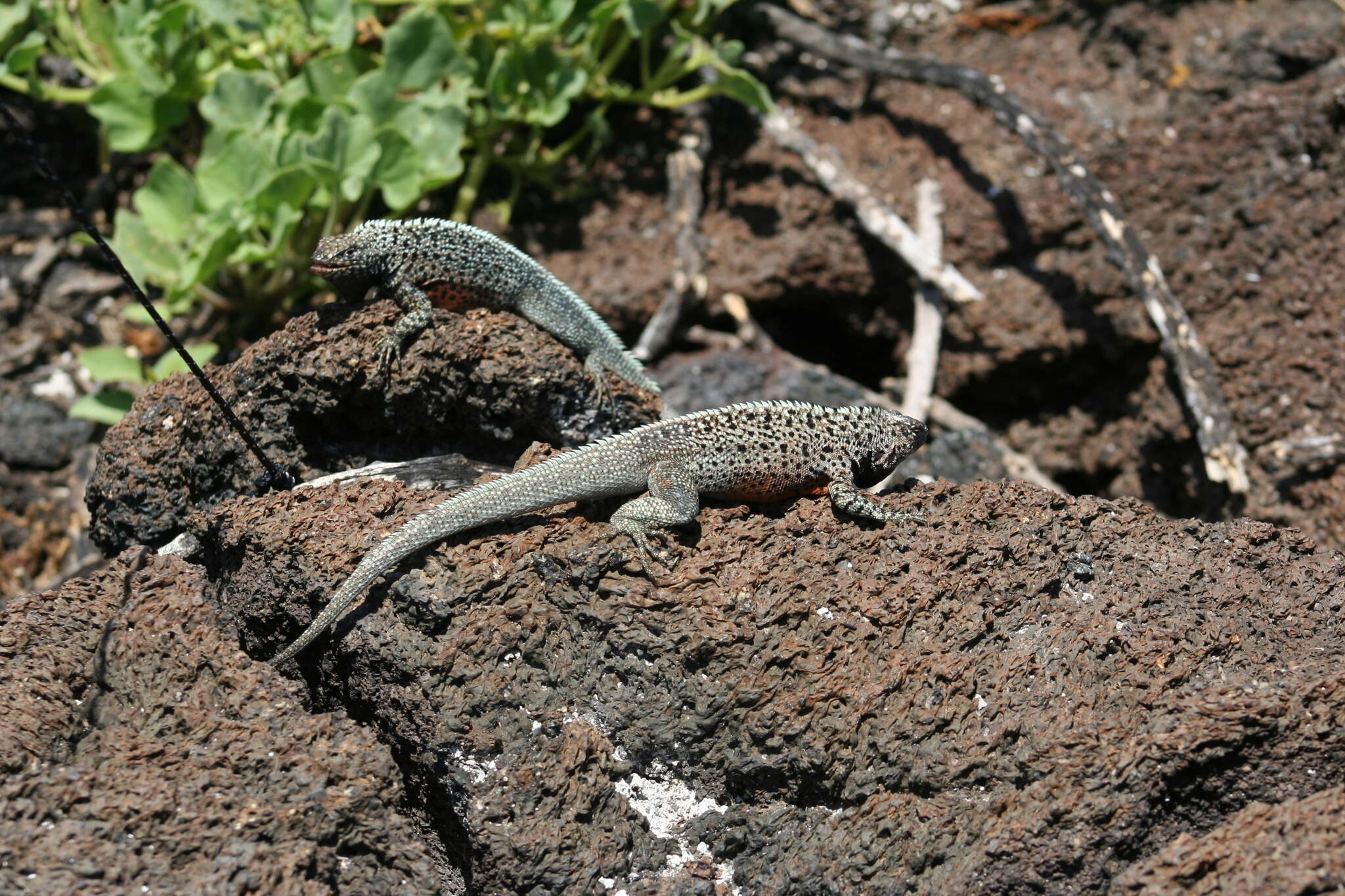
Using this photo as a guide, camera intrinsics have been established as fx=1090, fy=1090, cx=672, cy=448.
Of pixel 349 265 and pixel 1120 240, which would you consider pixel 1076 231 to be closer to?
pixel 1120 240

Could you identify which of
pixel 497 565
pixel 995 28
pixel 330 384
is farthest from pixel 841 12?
pixel 497 565

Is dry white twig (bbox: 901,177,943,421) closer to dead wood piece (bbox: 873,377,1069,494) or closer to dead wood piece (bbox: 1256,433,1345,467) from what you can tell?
dead wood piece (bbox: 873,377,1069,494)

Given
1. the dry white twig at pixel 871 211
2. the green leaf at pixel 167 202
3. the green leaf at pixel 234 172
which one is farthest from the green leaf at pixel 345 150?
the dry white twig at pixel 871 211

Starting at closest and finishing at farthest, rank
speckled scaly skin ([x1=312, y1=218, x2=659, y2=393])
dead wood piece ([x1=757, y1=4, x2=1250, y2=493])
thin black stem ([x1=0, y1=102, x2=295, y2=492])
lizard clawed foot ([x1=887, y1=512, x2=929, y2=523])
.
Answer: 1. thin black stem ([x1=0, y1=102, x2=295, y2=492])
2. lizard clawed foot ([x1=887, y1=512, x2=929, y2=523])
3. speckled scaly skin ([x1=312, y1=218, x2=659, y2=393])
4. dead wood piece ([x1=757, y1=4, x2=1250, y2=493])

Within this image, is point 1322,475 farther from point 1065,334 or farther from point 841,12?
point 841,12

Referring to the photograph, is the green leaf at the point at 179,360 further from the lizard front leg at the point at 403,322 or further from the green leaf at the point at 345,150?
the lizard front leg at the point at 403,322

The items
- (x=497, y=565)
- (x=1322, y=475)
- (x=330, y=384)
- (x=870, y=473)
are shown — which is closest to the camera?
(x=497, y=565)

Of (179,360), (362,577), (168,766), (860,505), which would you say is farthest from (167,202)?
(860,505)

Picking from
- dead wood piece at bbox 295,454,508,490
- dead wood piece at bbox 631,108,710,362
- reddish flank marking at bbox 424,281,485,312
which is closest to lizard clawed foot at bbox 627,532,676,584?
dead wood piece at bbox 295,454,508,490
